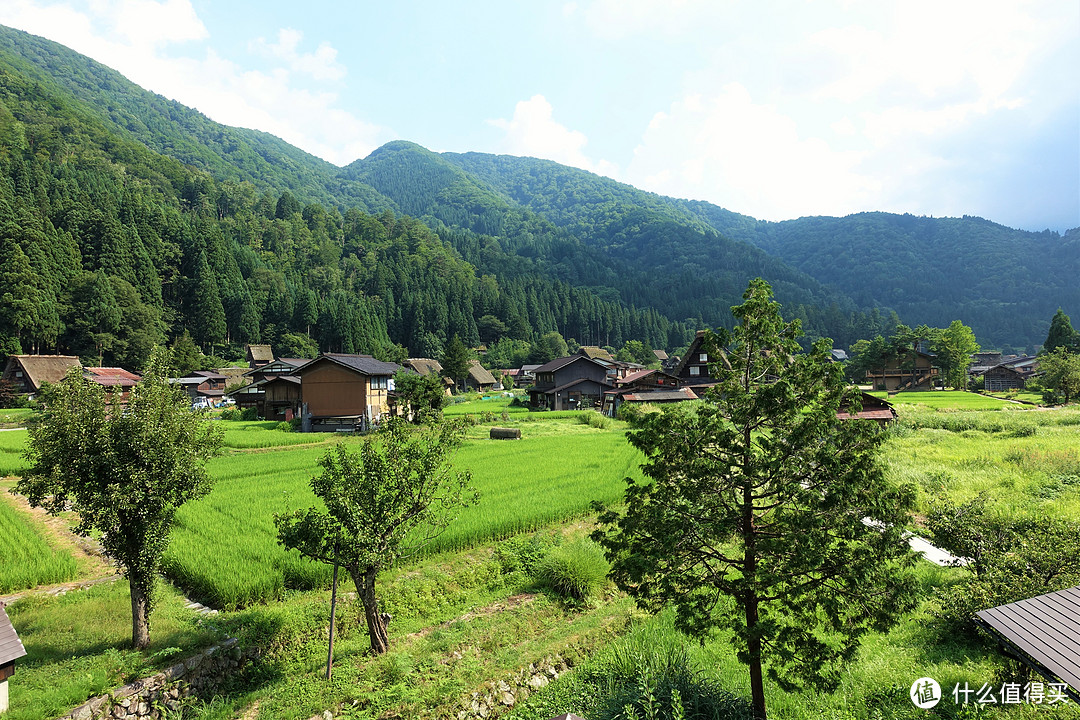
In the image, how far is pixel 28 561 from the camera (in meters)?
11.8

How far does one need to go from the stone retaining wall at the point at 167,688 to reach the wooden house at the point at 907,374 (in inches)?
3091

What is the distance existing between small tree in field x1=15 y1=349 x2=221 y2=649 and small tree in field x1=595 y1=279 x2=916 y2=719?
292 inches

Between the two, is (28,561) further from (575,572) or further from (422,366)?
(422,366)

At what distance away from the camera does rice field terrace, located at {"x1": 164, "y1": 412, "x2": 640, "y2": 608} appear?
1069 cm

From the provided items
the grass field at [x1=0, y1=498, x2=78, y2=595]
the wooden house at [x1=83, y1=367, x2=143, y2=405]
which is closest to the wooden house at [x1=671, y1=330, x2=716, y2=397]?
the grass field at [x1=0, y1=498, x2=78, y2=595]

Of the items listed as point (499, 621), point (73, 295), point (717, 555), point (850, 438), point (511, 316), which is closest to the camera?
point (850, 438)

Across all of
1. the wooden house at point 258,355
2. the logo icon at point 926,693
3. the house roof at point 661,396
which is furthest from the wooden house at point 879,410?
the wooden house at point 258,355

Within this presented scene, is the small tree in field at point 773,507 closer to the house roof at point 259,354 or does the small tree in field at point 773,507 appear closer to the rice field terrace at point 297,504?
the rice field terrace at point 297,504

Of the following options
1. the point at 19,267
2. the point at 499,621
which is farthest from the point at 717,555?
the point at 19,267

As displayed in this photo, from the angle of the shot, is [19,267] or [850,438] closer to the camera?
[850,438]

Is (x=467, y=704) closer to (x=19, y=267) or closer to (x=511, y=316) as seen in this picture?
(x=19, y=267)

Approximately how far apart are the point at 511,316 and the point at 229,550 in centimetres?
10135

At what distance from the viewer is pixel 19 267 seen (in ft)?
191

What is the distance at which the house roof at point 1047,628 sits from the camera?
4730 millimetres
